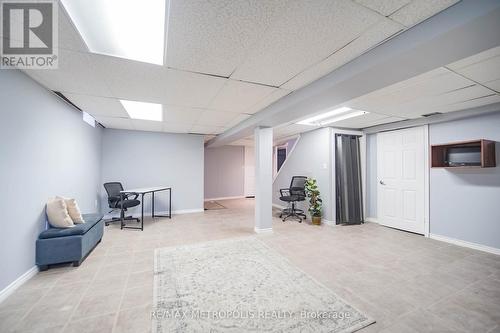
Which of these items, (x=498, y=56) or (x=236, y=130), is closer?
(x=498, y=56)

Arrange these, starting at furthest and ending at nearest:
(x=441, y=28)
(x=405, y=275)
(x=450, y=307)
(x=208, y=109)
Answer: (x=208, y=109) < (x=405, y=275) < (x=450, y=307) < (x=441, y=28)

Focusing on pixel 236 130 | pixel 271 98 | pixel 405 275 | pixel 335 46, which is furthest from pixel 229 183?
pixel 335 46

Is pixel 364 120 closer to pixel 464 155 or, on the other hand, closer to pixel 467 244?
pixel 464 155

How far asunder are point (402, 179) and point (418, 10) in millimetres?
4106

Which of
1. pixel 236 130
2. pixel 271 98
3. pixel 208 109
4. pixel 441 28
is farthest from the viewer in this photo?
pixel 236 130

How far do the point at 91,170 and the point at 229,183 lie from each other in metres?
5.34

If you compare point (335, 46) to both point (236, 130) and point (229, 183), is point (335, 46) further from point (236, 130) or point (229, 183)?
point (229, 183)

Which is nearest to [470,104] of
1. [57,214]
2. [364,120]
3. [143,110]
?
[364,120]

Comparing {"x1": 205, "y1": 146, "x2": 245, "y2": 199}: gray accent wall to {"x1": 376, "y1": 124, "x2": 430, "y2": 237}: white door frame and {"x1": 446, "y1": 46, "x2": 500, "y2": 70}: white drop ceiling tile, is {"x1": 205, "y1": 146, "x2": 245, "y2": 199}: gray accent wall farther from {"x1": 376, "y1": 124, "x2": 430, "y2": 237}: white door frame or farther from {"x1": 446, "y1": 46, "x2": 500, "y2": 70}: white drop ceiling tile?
{"x1": 446, "y1": 46, "x2": 500, "y2": 70}: white drop ceiling tile

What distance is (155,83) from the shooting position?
99.3 inches

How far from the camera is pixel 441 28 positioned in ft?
4.33

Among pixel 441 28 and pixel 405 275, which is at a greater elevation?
pixel 441 28

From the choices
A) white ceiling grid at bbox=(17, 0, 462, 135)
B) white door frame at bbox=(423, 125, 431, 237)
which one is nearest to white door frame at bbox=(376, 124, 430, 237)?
white door frame at bbox=(423, 125, 431, 237)

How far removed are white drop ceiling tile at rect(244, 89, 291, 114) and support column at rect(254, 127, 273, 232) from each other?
60 cm
